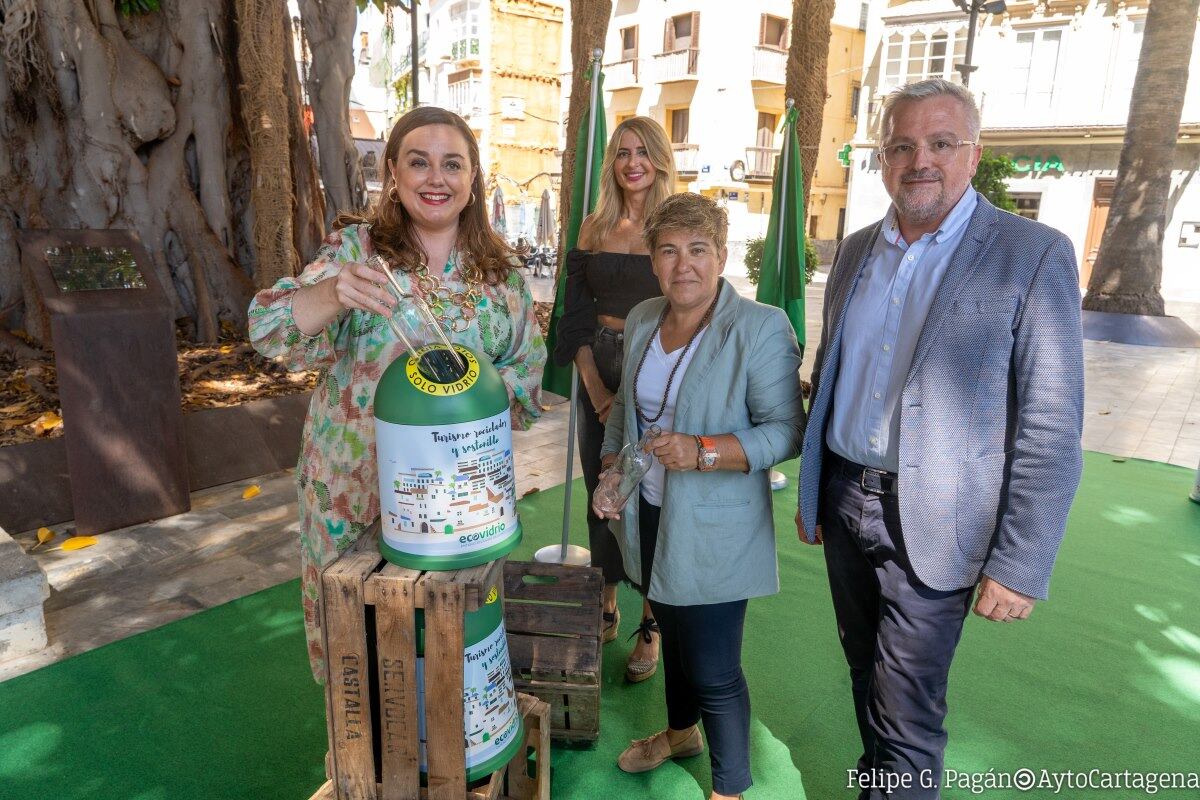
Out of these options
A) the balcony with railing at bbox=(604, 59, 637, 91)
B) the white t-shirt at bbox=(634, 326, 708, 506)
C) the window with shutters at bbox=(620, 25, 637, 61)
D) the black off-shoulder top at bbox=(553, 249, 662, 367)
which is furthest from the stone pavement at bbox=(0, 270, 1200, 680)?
the window with shutters at bbox=(620, 25, 637, 61)

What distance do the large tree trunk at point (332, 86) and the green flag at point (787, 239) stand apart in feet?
18.4

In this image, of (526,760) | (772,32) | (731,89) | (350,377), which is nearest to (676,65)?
(731,89)

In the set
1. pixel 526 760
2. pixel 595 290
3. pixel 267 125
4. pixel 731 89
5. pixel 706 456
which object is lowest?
pixel 526 760

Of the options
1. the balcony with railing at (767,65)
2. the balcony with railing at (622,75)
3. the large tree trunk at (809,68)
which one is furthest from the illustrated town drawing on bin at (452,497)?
the balcony with railing at (622,75)

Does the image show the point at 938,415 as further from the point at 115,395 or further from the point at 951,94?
the point at 115,395

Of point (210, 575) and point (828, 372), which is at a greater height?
point (828, 372)

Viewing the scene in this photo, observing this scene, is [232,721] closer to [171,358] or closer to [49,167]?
[171,358]

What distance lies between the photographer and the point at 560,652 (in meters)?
2.51

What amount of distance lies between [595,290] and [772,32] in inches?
1153

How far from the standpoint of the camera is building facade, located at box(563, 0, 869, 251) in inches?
1093

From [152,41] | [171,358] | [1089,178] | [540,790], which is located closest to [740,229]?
[1089,178]

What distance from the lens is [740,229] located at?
95.3 feet

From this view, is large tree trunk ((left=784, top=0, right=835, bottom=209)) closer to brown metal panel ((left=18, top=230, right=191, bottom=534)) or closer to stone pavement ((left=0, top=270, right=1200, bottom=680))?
stone pavement ((left=0, top=270, right=1200, bottom=680))

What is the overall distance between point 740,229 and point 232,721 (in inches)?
1115
